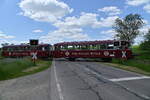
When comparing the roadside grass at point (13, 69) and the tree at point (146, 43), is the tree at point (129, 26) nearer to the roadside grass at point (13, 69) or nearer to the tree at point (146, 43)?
the tree at point (146, 43)

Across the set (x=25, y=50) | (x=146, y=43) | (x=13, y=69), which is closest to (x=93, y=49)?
(x=25, y=50)

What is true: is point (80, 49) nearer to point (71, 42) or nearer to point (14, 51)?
point (71, 42)

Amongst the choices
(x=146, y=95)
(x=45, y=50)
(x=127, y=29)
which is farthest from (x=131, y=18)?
(x=146, y=95)

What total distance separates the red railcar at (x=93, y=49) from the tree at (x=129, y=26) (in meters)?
40.0

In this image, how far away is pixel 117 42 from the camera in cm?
3844

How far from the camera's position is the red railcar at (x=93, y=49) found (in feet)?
126

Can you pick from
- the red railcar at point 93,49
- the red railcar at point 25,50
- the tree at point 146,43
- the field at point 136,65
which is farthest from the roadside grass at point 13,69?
the tree at point 146,43

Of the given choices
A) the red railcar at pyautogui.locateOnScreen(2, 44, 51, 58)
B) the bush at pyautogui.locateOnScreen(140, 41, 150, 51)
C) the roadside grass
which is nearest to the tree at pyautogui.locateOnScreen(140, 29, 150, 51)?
the bush at pyautogui.locateOnScreen(140, 41, 150, 51)

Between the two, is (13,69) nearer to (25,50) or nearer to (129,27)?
(25,50)

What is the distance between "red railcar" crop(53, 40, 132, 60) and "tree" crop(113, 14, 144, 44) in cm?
4000

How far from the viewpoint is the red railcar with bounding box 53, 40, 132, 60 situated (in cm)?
3850

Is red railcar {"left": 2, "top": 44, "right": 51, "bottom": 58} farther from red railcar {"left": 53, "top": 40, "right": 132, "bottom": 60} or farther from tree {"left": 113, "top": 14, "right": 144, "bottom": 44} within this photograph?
tree {"left": 113, "top": 14, "right": 144, "bottom": 44}

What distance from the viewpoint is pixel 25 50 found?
52500mm

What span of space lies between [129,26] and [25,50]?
146 feet
